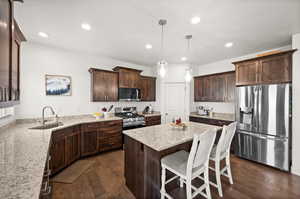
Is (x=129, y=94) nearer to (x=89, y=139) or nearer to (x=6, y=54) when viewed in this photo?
(x=89, y=139)

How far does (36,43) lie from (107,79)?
1.75 meters

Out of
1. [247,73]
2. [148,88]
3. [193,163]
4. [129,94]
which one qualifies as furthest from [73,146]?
[247,73]

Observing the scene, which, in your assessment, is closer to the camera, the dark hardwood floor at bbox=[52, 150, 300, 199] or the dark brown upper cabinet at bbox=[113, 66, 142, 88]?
the dark hardwood floor at bbox=[52, 150, 300, 199]

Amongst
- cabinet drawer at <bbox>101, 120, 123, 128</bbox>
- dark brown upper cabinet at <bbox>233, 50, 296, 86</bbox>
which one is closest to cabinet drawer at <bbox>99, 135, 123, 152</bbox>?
cabinet drawer at <bbox>101, 120, 123, 128</bbox>

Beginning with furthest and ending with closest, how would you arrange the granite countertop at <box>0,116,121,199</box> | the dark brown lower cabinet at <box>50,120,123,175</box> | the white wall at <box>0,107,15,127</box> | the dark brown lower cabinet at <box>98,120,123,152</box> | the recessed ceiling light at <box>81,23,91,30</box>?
the dark brown lower cabinet at <box>98,120,123,152</box>
the dark brown lower cabinet at <box>50,120,123,175</box>
the recessed ceiling light at <box>81,23,91,30</box>
the white wall at <box>0,107,15,127</box>
the granite countertop at <box>0,116,121,199</box>

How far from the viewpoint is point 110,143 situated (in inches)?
126

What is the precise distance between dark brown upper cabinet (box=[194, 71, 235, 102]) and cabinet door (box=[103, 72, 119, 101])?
114 inches

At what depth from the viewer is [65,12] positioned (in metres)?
1.76

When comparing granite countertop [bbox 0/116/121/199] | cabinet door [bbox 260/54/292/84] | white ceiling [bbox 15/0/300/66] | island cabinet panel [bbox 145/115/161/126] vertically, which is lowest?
island cabinet panel [bbox 145/115/161/126]

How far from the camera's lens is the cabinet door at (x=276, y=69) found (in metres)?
2.38

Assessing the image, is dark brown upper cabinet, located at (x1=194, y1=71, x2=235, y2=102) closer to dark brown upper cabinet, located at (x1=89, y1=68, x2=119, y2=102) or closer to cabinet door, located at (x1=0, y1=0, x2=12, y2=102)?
dark brown upper cabinet, located at (x1=89, y1=68, x2=119, y2=102)

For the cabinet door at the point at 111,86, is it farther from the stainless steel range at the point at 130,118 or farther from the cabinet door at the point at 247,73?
the cabinet door at the point at 247,73

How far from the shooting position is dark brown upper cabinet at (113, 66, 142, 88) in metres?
3.72

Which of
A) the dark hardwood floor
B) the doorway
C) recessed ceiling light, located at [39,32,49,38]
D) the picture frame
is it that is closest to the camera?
the dark hardwood floor
